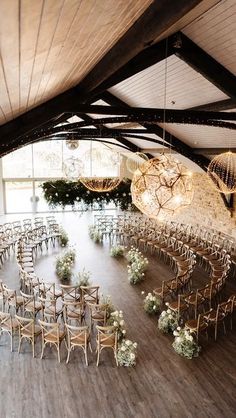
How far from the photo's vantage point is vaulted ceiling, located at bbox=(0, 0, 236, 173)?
7.30 feet

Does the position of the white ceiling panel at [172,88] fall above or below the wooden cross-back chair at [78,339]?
above

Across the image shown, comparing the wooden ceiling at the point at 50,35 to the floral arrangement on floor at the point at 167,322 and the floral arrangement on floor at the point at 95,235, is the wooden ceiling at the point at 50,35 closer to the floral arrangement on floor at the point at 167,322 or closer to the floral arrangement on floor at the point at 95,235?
the floral arrangement on floor at the point at 167,322

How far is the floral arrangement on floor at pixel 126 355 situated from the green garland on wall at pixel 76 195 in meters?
10.0

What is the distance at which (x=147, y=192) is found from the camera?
597 cm

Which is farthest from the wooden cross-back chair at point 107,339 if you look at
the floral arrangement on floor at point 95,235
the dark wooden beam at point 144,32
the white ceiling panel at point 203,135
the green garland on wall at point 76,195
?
the green garland on wall at point 76,195

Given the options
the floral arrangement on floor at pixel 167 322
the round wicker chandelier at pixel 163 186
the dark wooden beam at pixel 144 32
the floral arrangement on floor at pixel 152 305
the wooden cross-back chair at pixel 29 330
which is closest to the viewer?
the dark wooden beam at pixel 144 32

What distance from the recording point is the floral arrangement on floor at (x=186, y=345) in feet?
24.4

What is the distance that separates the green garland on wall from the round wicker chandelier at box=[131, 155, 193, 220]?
10446 millimetres

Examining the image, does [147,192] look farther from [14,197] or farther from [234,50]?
[14,197]

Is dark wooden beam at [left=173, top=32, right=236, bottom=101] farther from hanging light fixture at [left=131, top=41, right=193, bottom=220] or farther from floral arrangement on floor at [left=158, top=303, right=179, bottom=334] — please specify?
floral arrangement on floor at [left=158, top=303, right=179, bottom=334]

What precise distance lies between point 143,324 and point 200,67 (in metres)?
6.22

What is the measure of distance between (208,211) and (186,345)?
9.14 meters

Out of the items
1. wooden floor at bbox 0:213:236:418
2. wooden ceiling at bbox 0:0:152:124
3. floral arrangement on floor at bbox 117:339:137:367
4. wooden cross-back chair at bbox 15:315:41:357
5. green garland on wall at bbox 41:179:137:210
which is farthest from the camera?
green garland on wall at bbox 41:179:137:210

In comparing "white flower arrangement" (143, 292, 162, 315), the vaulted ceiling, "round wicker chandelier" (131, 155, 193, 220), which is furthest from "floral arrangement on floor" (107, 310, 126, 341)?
the vaulted ceiling
